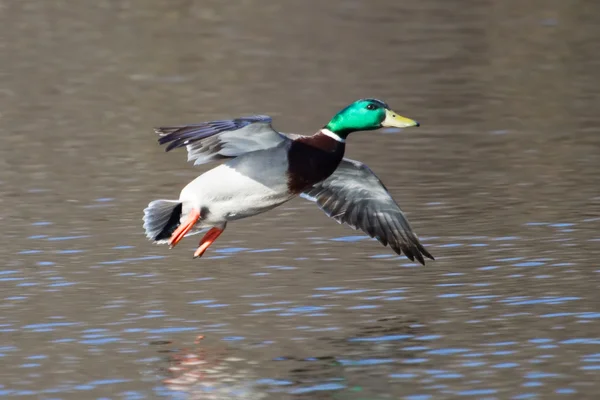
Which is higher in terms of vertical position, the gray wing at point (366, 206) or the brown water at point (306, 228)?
A: the gray wing at point (366, 206)

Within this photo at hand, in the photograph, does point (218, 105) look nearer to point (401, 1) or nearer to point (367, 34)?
point (367, 34)

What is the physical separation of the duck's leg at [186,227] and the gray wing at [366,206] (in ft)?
4.24

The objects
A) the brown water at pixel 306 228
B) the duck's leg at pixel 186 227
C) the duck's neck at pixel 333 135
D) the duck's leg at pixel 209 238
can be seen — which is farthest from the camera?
the duck's leg at pixel 209 238

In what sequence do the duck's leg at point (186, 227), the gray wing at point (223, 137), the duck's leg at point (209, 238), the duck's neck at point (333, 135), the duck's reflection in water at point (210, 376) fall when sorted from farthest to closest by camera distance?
the duck's leg at point (209, 238) → the duck's neck at point (333, 135) → the duck's leg at point (186, 227) → the gray wing at point (223, 137) → the duck's reflection in water at point (210, 376)

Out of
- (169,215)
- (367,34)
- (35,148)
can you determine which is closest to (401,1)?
(367,34)

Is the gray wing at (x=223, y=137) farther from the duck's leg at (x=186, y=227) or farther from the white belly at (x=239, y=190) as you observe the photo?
the duck's leg at (x=186, y=227)

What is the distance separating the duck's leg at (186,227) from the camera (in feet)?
36.3

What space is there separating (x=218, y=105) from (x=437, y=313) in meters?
9.63

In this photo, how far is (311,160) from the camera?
11.0 metres

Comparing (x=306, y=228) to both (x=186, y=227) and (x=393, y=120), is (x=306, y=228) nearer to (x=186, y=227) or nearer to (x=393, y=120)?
(x=393, y=120)

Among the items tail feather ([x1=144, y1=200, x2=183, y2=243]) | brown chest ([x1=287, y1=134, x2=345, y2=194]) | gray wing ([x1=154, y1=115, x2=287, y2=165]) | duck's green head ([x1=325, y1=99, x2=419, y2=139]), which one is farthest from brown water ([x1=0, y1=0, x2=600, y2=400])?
duck's green head ([x1=325, y1=99, x2=419, y2=139])

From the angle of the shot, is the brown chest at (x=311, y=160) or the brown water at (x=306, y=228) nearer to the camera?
the brown water at (x=306, y=228)

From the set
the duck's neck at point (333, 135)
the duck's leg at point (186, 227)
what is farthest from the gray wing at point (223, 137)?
the duck's leg at point (186, 227)

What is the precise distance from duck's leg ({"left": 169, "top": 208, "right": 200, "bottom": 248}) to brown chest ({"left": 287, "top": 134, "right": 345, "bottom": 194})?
0.74m
